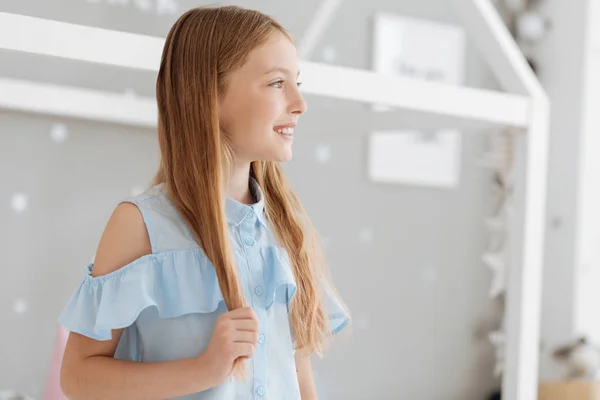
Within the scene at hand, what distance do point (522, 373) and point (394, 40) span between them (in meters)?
1.24

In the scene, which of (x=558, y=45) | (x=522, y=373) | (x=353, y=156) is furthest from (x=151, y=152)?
(x=558, y=45)

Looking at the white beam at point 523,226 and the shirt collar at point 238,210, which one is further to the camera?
the white beam at point 523,226

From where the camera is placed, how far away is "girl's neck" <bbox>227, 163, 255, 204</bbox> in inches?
41.0

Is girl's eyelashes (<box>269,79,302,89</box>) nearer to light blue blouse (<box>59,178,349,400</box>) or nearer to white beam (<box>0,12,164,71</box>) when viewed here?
light blue blouse (<box>59,178,349,400</box>)

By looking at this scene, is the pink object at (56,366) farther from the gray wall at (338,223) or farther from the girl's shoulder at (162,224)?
the girl's shoulder at (162,224)

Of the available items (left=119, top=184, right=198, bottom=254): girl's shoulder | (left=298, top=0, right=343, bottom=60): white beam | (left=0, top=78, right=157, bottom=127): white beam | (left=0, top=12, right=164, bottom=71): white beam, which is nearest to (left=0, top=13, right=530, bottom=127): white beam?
(left=0, top=12, right=164, bottom=71): white beam

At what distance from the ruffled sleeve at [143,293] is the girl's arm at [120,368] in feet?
0.06

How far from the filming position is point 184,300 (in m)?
0.93

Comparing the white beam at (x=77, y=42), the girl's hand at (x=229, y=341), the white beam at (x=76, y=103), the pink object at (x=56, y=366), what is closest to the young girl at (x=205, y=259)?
the girl's hand at (x=229, y=341)

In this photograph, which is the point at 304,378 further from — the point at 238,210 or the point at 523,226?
the point at 523,226

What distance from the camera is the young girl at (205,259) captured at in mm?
904

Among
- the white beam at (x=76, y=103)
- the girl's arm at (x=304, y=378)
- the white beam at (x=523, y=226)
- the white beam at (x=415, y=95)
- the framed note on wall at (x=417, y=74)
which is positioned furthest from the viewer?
the framed note on wall at (x=417, y=74)

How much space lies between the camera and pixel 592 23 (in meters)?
2.61

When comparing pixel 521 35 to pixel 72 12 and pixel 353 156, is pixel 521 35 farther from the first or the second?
pixel 72 12
